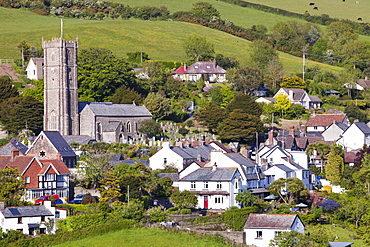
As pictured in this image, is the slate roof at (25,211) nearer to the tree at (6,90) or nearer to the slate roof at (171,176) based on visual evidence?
the slate roof at (171,176)

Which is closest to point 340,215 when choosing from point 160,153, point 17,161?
point 160,153

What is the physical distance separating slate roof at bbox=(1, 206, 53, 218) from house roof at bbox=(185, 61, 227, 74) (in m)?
87.1

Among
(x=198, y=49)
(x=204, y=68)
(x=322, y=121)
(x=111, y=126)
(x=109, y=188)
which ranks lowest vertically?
(x=322, y=121)

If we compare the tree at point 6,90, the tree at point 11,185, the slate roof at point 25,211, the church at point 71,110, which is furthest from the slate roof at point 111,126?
the slate roof at point 25,211

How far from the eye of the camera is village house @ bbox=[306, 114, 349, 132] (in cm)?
12088

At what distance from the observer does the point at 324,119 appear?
12269 cm

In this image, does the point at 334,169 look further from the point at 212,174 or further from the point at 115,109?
the point at 115,109

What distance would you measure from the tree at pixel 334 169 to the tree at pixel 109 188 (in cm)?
2759

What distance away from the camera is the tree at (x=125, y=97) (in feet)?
388

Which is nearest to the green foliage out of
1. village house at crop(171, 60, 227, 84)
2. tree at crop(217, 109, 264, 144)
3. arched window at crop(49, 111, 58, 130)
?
tree at crop(217, 109, 264, 144)

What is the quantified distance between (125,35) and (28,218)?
121 meters

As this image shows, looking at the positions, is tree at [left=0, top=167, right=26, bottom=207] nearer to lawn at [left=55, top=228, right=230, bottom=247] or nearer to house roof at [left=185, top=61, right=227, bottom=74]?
lawn at [left=55, top=228, right=230, bottom=247]

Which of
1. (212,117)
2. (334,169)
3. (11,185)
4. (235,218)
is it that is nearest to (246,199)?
(235,218)

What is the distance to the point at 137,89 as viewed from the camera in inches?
5094
